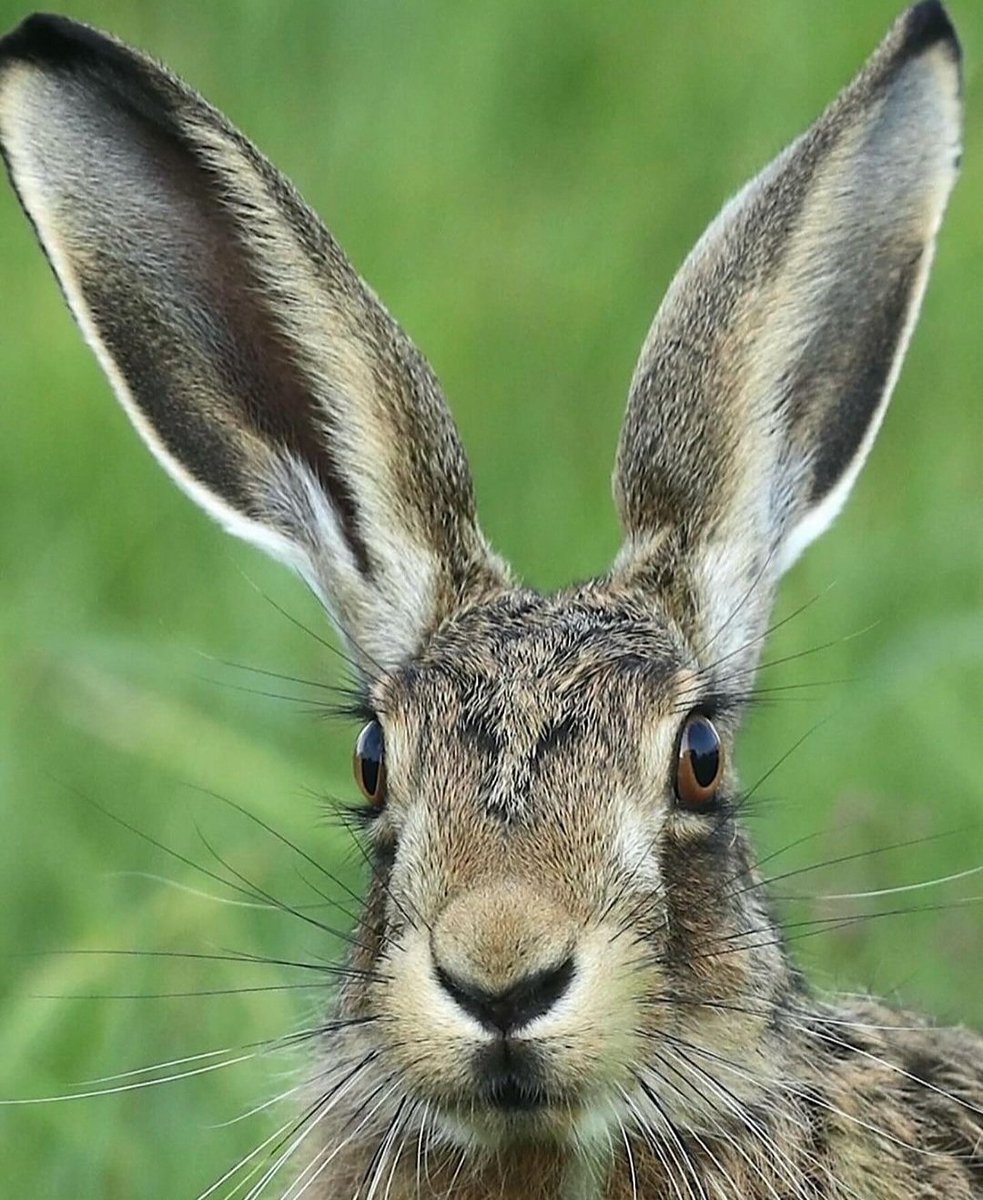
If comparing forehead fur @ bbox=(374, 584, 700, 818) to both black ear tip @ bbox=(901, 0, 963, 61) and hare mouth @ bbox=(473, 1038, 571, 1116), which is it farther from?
black ear tip @ bbox=(901, 0, 963, 61)

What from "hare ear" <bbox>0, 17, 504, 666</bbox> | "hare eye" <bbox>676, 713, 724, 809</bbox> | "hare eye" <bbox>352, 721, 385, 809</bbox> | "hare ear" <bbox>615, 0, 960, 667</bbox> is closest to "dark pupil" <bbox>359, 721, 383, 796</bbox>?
"hare eye" <bbox>352, 721, 385, 809</bbox>

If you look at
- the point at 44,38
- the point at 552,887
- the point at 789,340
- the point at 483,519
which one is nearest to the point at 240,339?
the point at 44,38

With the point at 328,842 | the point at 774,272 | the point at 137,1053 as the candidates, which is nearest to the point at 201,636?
the point at 328,842

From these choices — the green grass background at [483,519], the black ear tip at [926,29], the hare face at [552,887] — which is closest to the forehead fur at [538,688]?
the hare face at [552,887]

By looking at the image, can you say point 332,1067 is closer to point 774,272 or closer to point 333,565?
point 333,565

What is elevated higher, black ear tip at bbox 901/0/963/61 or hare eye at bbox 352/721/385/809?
black ear tip at bbox 901/0/963/61

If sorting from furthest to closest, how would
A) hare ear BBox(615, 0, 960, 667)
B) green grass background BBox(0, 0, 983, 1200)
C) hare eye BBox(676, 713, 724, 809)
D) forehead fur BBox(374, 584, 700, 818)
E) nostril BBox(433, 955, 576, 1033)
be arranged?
green grass background BBox(0, 0, 983, 1200), hare ear BBox(615, 0, 960, 667), hare eye BBox(676, 713, 724, 809), forehead fur BBox(374, 584, 700, 818), nostril BBox(433, 955, 576, 1033)

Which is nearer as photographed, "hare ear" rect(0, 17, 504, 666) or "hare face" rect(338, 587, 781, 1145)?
"hare face" rect(338, 587, 781, 1145)
